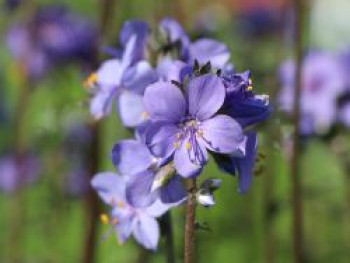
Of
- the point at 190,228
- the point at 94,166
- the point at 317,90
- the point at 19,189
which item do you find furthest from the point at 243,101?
the point at 19,189

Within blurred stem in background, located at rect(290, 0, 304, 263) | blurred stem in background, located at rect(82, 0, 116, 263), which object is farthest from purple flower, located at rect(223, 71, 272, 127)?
blurred stem in background, located at rect(82, 0, 116, 263)

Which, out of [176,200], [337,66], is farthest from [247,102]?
[337,66]

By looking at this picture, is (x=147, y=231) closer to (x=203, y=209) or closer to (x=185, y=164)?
(x=185, y=164)

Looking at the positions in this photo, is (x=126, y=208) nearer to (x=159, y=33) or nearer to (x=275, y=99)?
(x=159, y=33)

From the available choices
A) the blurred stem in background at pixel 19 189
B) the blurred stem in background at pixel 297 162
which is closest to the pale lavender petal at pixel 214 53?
the blurred stem in background at pixel 297 162

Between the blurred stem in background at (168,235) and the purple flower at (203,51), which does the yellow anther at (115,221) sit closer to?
the blurred stem in background at (168,235)

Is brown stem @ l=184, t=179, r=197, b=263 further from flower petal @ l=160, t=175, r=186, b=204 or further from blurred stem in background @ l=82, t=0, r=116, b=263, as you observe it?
blurred stem in background @ l=82, t=0, r=116, b=263
